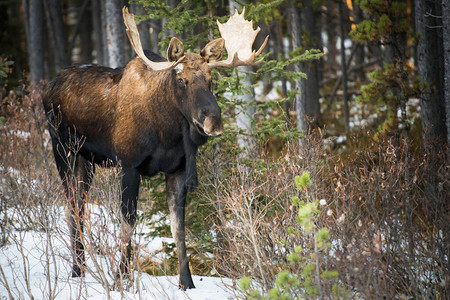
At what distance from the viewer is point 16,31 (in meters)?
20.0

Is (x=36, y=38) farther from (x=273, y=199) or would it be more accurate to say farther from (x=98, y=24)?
(x=273, y=199)

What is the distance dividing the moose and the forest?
0.33 metres

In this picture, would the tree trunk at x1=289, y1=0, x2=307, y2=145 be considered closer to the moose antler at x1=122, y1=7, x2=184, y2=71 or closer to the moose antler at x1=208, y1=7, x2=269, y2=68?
the moose antler at x1=208, y1=7, x2=269, y2=68

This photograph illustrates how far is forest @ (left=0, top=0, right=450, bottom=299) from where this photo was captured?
14.7 ft

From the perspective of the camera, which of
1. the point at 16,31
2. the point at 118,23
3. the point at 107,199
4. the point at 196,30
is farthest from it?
the point at 16,31

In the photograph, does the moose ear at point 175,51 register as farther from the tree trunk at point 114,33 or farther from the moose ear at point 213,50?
the tree trunk at point 114,33

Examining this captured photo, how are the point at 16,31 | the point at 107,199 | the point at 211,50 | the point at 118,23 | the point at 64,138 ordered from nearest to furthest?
the point at 107,199, the point at 211,50, the point at 64,138, the point at 118,23, the point at 16,31

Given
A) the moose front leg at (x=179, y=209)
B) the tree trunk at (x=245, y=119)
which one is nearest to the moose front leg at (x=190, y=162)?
the moose front leg at (x=179, y=209)

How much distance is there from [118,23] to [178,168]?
5.23m

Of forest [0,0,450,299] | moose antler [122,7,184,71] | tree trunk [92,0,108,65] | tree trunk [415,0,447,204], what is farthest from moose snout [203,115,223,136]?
tree trunk [92,0,108,65]

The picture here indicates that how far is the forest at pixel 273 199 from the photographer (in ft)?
14.7

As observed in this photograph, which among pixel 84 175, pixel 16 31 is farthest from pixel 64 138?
pixel 16 31

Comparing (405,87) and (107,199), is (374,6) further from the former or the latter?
(107,199)

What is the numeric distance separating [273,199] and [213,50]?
73.8 inches
